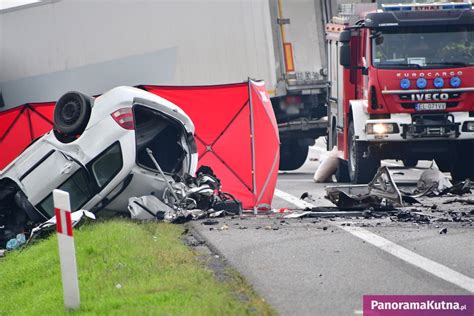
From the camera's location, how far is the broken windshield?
67.5 ft

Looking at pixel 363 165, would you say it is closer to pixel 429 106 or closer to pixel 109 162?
pixel 429 106

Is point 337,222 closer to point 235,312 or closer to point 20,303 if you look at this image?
point 20,303

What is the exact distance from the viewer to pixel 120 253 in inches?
469

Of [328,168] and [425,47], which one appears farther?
[328,168]

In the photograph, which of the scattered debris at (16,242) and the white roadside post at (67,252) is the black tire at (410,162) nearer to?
the scattered debris at (16,242)

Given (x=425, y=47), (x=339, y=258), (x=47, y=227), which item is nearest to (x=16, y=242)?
(x=47, y=227)

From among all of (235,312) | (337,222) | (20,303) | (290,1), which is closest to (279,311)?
(235,312)

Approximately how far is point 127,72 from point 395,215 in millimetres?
12050

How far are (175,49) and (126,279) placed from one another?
1631 cm

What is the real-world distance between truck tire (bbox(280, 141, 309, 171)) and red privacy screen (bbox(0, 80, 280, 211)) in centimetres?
898

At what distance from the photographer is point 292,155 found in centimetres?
2822

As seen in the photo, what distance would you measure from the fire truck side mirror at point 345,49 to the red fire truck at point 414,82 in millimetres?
16

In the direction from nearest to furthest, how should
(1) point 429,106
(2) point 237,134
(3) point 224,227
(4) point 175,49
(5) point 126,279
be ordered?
(5) point 126,279
(3) point 224,227
(2) point 237,134
(1) point 429,106
(4) point 175,49

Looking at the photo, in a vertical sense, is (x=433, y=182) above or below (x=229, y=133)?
below
